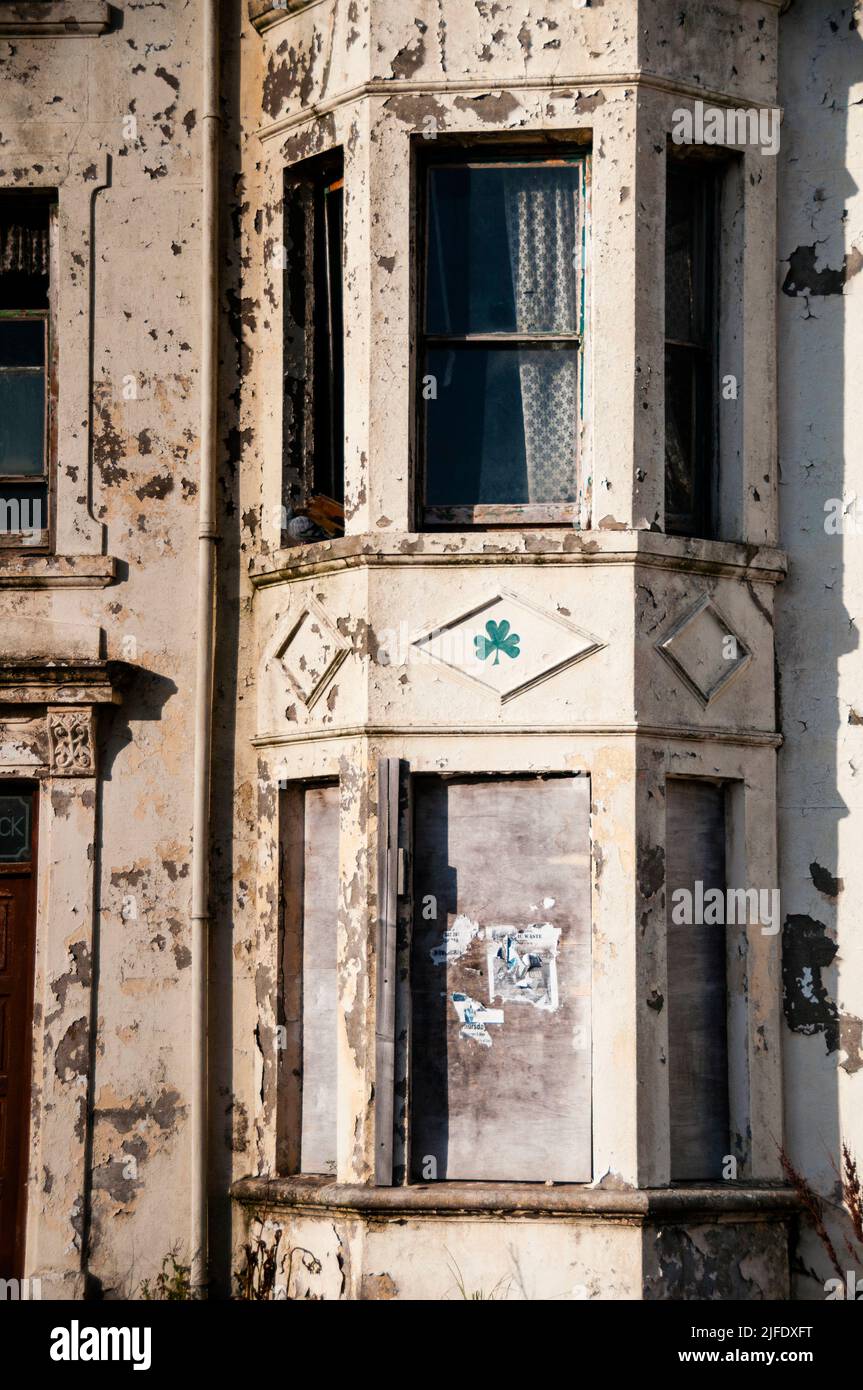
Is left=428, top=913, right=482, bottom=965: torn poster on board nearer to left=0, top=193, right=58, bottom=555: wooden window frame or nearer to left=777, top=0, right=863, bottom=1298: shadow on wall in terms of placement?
left=777, top=0, right=863, bottom=1298: shadow on wall

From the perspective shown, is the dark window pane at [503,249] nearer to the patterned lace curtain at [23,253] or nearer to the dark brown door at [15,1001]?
the patterned lace curtain at [23,253]

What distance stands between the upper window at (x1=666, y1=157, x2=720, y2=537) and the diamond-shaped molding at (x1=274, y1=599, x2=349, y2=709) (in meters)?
1.76

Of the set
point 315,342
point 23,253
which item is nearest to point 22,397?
point 23,253

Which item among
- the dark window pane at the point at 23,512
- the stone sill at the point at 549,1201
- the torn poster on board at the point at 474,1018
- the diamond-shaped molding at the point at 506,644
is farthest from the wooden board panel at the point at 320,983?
the dark window pane at the point at 23,512

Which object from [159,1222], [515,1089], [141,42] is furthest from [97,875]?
[141,42]

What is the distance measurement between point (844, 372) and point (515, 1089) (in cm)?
378

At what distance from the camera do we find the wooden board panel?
838cm

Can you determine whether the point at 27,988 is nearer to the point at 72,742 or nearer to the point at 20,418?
the point at 72,742

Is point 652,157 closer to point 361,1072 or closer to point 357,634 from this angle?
point 357,634

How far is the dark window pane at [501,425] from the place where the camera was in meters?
8.46

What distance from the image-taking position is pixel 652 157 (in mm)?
8359

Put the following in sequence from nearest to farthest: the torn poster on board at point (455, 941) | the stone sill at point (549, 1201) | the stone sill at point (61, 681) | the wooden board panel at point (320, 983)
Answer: the stone sill at point (549, 1201) < the torn poster on board at point (455, 941) < the wooden board panel at point (320, 983) < the stone sill at point (61, 681)

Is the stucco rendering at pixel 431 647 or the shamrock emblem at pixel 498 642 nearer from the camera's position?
the stucco rendering at pixel 431 647

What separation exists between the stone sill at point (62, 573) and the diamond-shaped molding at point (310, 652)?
3.17ft
